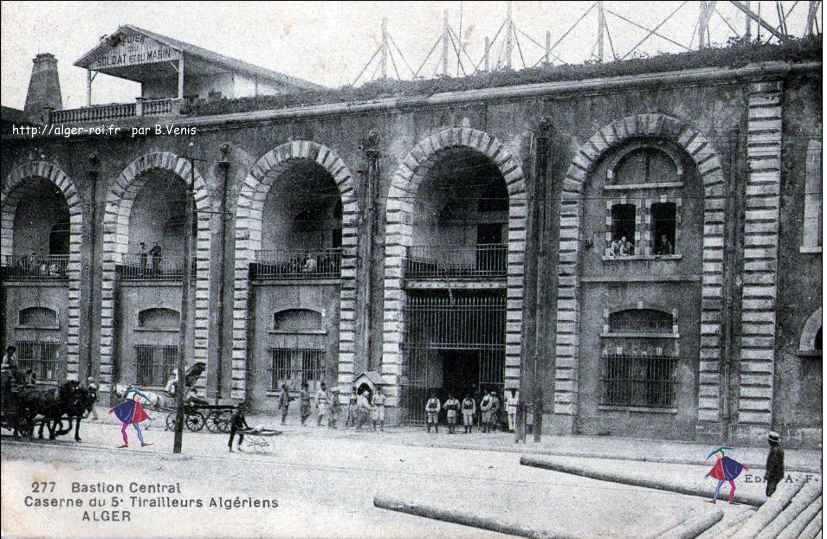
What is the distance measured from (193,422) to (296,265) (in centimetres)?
733

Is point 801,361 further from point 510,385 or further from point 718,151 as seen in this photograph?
point 510,385

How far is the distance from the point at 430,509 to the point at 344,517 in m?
1.20

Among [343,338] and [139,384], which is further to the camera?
[343,338]

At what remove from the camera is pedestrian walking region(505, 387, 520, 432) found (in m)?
27.0

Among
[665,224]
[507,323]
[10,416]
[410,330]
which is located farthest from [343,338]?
[10,416]

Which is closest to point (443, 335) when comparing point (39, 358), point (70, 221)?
point (70, 221)

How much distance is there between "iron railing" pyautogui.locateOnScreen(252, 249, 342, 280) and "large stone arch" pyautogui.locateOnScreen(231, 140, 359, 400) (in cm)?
39

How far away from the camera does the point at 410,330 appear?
29.0 meters

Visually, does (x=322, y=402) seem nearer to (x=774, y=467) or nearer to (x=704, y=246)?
(x=704, y=246)

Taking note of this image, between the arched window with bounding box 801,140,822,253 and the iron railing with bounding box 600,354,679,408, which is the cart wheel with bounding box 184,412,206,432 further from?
the arched window with bounding box 801,140,822,253

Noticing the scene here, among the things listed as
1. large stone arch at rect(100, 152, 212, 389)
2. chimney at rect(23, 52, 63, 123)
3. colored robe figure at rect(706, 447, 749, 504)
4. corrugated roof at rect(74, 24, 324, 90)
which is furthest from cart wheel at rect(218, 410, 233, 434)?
colored robe figure at rect(706, 447, 749, 504)

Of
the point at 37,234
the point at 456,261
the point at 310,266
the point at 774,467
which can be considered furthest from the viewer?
the point at 456,261

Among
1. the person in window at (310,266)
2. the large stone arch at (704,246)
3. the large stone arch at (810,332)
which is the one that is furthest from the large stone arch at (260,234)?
the large stone arch at (810,332)

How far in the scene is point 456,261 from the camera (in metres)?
31.0
